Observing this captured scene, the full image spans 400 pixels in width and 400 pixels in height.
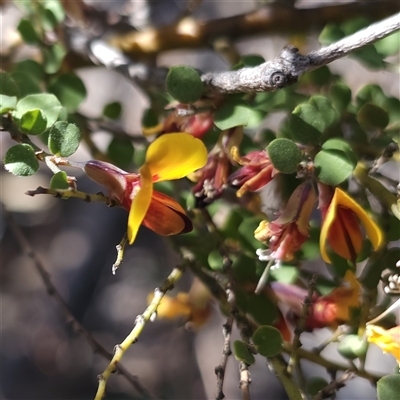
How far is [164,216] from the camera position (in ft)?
1.67

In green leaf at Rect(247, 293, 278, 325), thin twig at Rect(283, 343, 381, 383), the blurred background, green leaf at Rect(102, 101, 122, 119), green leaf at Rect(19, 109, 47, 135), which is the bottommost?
the blurred background

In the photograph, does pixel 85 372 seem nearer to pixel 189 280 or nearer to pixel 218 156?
pixel 189 280

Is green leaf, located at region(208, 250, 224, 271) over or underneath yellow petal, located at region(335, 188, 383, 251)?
underneath

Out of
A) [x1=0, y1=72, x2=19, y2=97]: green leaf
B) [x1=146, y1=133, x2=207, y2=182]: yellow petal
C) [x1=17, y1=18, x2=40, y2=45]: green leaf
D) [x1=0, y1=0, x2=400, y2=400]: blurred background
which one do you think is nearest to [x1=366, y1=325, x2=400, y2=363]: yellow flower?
[x1=146, y1=133, x2=207, y2=182]: yellow petal

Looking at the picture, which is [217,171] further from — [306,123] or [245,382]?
[245,382]

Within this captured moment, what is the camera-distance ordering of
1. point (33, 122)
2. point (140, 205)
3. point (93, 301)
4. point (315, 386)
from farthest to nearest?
point (93, 301) < point (315, 386) < point (33, 122) < point (140, 205)

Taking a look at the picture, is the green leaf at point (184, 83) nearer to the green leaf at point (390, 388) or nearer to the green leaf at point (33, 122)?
the green leaf at point (33, 122)

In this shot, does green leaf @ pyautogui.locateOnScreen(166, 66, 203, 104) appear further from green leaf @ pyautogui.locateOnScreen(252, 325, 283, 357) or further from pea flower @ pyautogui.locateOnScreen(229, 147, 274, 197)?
green leaf @ pyautogui.locateOnScreen(252, 325, 283, 357)

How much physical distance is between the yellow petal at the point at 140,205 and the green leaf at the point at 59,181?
3.0 inches

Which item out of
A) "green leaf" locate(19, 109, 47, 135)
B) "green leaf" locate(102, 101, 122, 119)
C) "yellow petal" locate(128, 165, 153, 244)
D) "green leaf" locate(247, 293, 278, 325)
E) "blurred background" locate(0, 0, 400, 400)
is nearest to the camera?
"yellow petal" locate(128, 165, 153, 244)

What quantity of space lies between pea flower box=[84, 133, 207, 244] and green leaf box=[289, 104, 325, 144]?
0.12m

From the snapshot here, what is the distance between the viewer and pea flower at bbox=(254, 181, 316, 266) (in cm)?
54

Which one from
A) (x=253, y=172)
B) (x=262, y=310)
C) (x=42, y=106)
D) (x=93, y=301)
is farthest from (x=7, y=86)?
(x=93, y=301)

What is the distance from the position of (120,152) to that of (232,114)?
276 millimetres
